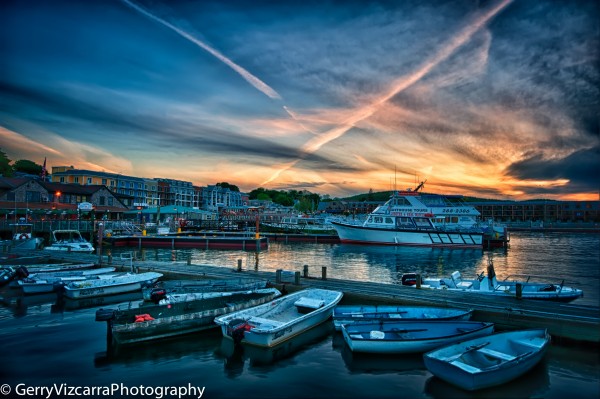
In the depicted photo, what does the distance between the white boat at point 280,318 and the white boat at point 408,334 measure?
1792 millimetres

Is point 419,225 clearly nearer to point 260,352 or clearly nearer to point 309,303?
point 309,303

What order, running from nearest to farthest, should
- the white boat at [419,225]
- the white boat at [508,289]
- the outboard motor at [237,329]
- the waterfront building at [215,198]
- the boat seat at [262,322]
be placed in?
the outboard motor at [237,329], the boat seat at [262,322], the white boat at [508,289], the white boat at [419,225], the waterfront building at [215,198]

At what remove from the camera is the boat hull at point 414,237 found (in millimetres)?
53906

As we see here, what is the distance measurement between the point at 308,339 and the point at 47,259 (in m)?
24.5

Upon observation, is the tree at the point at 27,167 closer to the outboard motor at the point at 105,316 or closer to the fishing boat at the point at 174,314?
the fishing boat at the point at 174,314

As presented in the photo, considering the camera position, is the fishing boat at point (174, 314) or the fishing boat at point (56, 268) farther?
the fishing boat at point (56, 268)

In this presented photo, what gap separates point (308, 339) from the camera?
12.8 metres

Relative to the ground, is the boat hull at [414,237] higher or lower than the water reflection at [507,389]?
higher

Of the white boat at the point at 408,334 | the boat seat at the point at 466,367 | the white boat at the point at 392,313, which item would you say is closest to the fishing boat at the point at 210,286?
the white boat at the point at 392,313

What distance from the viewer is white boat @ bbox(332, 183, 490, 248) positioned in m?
54.4

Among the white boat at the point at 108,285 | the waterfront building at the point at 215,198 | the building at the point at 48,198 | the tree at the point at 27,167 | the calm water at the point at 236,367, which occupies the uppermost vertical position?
the tree at the point at 27,167

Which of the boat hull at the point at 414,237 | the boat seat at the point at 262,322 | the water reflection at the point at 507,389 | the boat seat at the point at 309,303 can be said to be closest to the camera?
the water reflection at the point at 507,389

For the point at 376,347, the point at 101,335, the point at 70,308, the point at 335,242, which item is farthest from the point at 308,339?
the point at 335,242

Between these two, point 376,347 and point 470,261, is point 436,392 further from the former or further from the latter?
point 470,261
